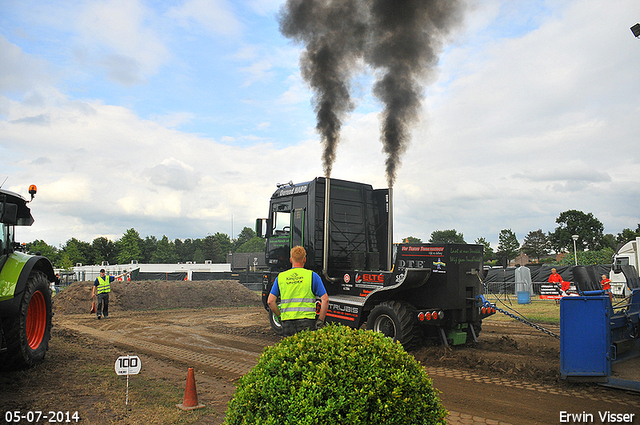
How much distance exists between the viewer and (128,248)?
9494cm

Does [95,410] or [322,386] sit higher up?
[322,386]

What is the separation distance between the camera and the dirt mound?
19844mm

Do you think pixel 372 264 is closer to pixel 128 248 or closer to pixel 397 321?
pixel 397 321

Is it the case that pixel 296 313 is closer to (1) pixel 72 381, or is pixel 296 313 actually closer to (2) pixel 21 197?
(1) pixel 72 381

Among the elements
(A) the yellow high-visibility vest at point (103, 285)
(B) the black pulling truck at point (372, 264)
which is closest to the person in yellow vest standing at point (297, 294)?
(B) the black pulling truck at point (372, 264)

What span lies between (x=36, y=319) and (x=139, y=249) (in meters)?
96.0

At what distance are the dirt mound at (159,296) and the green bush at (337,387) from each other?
1901 cm

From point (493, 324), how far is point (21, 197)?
12978 millimetres

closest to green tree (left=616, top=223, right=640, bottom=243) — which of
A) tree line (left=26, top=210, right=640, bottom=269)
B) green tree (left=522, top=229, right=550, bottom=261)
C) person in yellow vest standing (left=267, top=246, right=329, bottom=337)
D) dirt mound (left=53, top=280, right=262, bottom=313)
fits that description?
tree line (left=26, top=210, right=640, bottom=269)

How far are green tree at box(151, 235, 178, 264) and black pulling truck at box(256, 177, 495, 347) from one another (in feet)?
349

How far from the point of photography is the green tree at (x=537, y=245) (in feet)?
308

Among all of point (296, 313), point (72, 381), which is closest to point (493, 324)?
point (296, 313)

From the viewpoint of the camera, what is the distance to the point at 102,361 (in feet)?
25.8

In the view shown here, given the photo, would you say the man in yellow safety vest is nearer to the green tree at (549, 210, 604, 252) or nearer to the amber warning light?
the amber warning light
